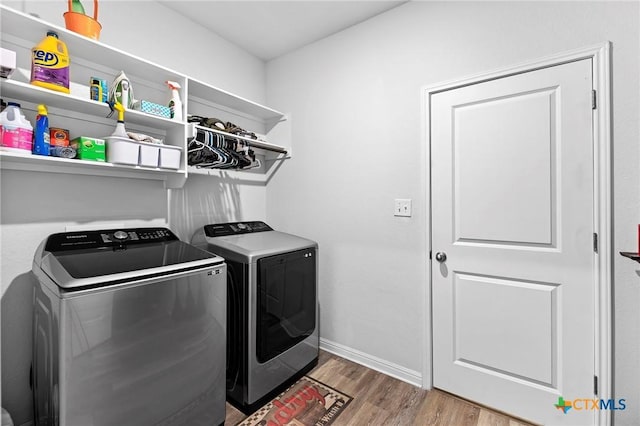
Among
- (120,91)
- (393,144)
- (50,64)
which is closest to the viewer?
(50,64)

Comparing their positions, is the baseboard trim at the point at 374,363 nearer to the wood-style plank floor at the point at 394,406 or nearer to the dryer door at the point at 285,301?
the wood-style plank floor at the point at 394,406

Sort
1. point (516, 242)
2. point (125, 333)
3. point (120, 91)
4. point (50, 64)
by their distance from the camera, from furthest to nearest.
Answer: point (516, 242) < point (120, 91) < point (50, 64) < point (125, 333)

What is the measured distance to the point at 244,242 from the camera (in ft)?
6.50

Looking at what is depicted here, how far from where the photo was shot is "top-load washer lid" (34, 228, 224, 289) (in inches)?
46.3

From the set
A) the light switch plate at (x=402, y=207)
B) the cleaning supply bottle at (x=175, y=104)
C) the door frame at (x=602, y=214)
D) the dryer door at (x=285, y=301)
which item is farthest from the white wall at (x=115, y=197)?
the door frame at (x=602, y=214)

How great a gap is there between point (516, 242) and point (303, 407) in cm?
160

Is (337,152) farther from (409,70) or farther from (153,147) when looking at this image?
(153,147)

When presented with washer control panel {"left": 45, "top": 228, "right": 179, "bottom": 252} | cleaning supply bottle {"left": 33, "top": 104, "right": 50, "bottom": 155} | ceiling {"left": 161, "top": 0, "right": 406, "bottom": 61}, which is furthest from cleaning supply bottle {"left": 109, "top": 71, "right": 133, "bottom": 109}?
ceiling {"left": 161, "top": 0, "right": 406, "bottom": 61}

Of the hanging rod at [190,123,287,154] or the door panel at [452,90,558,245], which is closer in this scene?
the door panel at [452,90,558,245]

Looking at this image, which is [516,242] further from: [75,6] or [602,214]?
[75,6]

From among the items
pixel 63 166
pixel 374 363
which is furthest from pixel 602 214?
pixel 63 166

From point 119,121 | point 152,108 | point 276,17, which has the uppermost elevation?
point 276,17

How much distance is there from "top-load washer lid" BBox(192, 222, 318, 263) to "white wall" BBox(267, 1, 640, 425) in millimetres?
375

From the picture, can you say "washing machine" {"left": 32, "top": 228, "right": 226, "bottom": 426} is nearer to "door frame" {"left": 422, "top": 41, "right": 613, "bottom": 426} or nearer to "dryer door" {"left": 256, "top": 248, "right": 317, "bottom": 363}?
"dryer door" {"left": 256, "top": 248, "right": 317, "bottom": 363}
